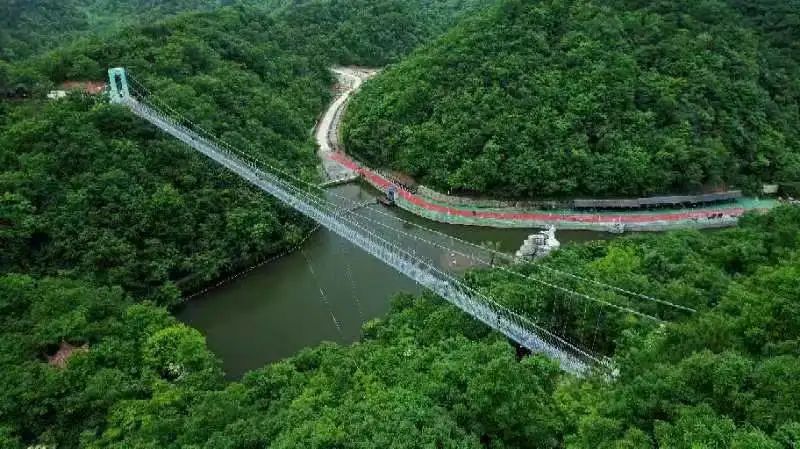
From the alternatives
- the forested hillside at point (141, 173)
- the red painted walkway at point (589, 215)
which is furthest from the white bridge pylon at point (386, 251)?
the red painted walkway at point (589, 215)

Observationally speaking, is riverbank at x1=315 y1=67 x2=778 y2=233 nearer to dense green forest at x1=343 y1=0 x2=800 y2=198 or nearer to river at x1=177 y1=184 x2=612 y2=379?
dense green forest at x1=343 y1=0 x2=800 y2=198

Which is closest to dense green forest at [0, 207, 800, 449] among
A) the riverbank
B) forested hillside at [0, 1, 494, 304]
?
forested hillside at [0, 1, 494, 304]

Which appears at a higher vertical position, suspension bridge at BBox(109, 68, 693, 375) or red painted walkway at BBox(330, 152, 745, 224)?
suspension bridge at BBox(109, 68, 693, 375)

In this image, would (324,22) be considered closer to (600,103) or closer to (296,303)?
(600,103)

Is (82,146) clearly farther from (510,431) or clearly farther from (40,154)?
(510,431)

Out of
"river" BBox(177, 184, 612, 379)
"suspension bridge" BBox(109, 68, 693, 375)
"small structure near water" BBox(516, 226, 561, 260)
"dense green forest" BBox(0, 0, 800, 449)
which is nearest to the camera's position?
"dense green forest" BBox(0, 0, 800, 449)

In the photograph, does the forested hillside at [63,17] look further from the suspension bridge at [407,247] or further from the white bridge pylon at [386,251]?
the suspension bridge at [407,247]

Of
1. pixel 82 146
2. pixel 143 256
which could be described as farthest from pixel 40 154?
pixel 143 256
